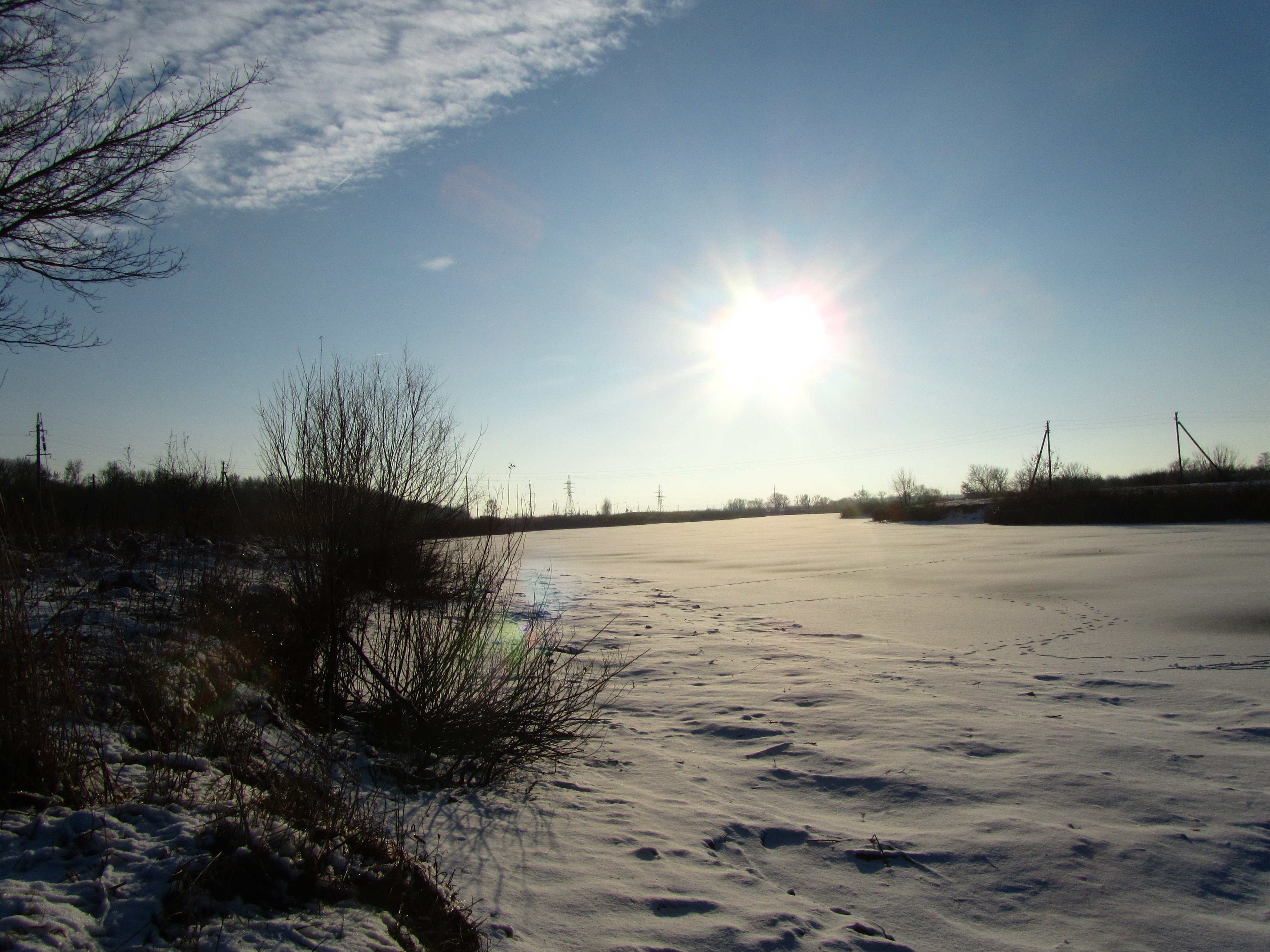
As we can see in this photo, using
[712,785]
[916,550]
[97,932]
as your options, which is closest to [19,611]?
[97,932]

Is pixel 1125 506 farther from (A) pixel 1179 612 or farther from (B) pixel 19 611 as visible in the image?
(B) pixel 19 611

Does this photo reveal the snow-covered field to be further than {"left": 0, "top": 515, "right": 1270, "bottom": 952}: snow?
Yes

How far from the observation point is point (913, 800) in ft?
12.9

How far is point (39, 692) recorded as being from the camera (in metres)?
2.72

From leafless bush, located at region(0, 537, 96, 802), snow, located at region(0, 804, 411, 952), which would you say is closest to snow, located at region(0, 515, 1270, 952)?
snow, located at region(0, 804, 411, 952)

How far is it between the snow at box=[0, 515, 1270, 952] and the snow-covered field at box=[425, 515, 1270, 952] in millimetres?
17

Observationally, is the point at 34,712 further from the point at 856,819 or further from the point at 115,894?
the point at 856,819

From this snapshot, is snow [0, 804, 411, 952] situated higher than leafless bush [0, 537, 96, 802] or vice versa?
leafless bush [0, 537, 96, 802]

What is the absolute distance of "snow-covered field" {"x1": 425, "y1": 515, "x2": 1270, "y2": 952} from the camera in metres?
2.77

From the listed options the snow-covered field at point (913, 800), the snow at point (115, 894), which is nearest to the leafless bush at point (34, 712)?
the snow at point (115, 894)

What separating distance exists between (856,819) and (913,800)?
0.45 meters

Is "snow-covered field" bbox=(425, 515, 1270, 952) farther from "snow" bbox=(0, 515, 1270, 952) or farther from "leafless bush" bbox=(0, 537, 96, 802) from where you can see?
"leafless bush" bbox=(0, 537, 96, 802)

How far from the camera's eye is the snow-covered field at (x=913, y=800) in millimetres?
2773

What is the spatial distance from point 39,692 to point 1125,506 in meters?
41.6
